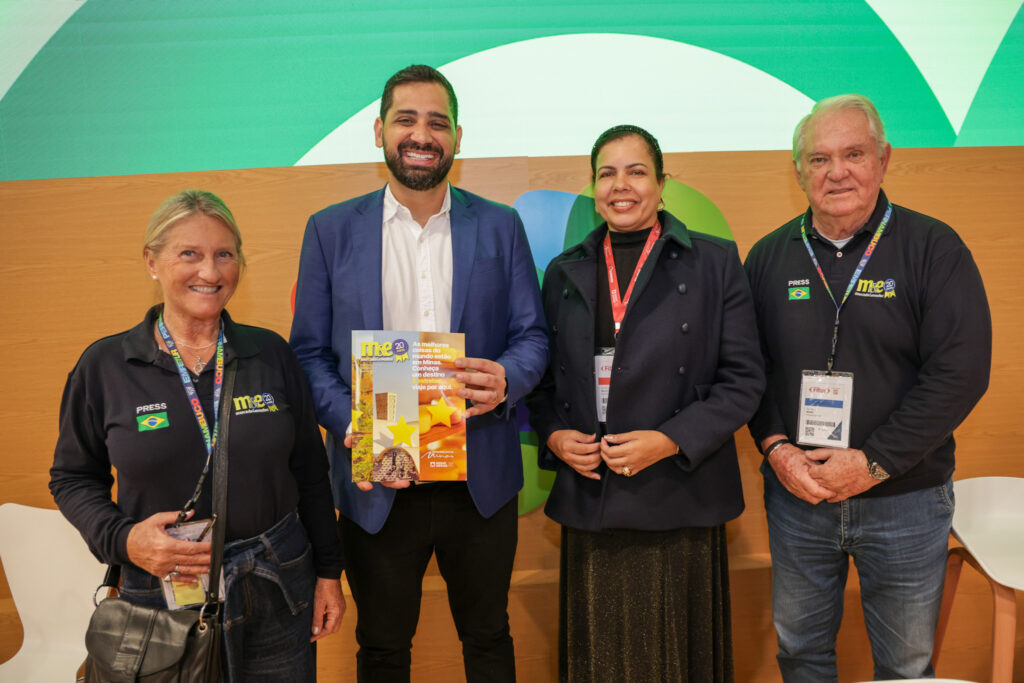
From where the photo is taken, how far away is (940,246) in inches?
79.4

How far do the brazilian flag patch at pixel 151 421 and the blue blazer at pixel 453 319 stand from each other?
1.57 ft

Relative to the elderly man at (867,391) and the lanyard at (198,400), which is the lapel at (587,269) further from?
the lanyard at (198,400)

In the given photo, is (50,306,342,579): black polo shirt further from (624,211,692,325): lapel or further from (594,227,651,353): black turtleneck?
(624,211,692,325): lapel

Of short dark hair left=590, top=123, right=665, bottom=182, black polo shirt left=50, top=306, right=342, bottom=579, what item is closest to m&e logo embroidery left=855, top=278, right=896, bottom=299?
short dark hair left=590, top=123, right=665, bottom=182

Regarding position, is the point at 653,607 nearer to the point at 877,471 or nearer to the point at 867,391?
the point at 877,471

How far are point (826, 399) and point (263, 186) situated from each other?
2.47 metres

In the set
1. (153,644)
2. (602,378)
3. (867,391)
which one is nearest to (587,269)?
(602,378)

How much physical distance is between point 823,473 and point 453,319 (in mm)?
1327

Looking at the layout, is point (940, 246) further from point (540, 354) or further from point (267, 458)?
point (267, 458)

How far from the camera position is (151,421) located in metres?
1.58

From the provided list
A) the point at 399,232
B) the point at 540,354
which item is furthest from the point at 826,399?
the point at 399,232

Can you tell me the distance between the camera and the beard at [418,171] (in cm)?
202

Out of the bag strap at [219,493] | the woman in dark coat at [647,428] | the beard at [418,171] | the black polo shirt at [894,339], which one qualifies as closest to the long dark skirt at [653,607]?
the woman in dark coat at [647,428]

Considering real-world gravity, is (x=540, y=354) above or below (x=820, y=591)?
above
